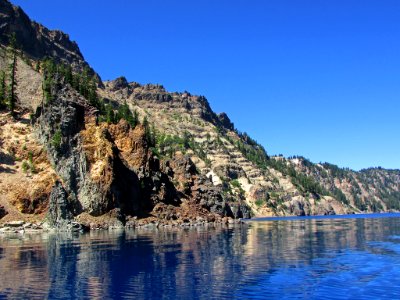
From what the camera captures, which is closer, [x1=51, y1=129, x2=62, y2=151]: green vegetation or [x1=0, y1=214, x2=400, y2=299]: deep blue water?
[x1=0, y1=214, x2=400, y2=299]: deep blue water

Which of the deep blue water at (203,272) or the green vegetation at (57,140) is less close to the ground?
the green vegetation at (57,140)

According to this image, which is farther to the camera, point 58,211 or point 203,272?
point 58,211

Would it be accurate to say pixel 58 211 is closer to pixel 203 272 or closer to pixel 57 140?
pixel 57 140

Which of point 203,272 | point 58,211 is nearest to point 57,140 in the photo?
point 58,211

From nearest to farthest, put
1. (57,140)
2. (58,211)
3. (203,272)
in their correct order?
1. (203,272)
2. (58,211)
3. (57,140)

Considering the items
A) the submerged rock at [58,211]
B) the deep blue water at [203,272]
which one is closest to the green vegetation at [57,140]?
the submerged rock at [58,211]

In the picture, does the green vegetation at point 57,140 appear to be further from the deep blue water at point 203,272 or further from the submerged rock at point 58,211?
the deep blue water at point 203,272

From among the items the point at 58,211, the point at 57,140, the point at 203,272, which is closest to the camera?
the point at 203,272

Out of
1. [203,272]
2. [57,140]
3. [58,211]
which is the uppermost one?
[57,140]

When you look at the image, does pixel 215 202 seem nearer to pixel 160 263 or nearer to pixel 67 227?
pixel 67 227

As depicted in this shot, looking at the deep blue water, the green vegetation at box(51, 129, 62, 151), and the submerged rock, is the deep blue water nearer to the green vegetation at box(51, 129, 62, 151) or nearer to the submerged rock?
the submerged rock

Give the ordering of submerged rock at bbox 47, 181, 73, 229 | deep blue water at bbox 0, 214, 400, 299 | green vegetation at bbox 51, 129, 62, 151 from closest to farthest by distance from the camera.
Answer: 1. deep blue water at bbox 0, 214, 400, 299
2. submerged rock at bbox 47, 181, 73, 229
3. green vegetation at bbox 51, 129, 62, 151

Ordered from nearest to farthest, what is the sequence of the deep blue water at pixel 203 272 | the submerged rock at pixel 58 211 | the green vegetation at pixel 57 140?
the deep blue water at pixel 203 272 → the submerged rock at pixel 58 211 → the green vegetation at pixel 57 140

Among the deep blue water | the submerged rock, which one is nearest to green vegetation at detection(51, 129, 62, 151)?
the submerged rock
